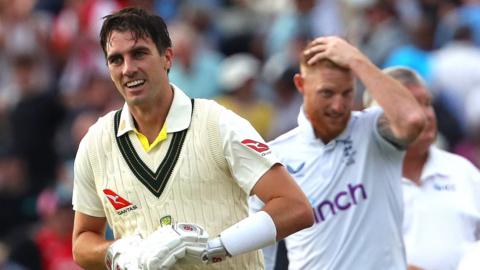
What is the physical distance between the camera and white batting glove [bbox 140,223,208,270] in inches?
221

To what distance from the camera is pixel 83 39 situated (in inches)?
579

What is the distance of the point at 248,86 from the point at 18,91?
297 centimetres

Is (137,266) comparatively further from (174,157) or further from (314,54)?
(314,54)

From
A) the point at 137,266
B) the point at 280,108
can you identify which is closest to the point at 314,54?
the point at 137,266

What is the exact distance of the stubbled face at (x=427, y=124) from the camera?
25.9 feet

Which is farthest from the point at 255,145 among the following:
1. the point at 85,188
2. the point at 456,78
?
the point at 456,78

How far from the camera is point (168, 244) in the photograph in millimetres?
5605

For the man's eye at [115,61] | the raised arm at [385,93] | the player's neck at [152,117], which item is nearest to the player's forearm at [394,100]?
the raised arm at [385,93]

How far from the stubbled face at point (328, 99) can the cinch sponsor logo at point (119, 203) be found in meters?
1.57

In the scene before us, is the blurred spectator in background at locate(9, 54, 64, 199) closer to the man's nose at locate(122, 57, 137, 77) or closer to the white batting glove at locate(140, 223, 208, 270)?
the man's nose at locate(122, 57, 137, 77)

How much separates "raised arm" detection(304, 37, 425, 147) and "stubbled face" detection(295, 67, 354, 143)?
2.9 inches

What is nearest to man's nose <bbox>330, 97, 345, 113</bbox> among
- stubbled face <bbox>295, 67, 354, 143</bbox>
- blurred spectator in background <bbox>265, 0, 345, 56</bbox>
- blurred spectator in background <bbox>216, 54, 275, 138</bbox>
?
stubbled face <bbox>295, 67, 354, 143</bbox>

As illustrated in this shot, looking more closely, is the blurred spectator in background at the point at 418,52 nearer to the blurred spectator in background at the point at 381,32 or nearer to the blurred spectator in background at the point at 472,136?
the blurred spectator in background at the point at 381,32

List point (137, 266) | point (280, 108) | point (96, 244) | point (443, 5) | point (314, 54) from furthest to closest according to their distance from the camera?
point (443, 5)
point (280, 108)
point (314, 54)
point (96, 244)
point (137, 266)
